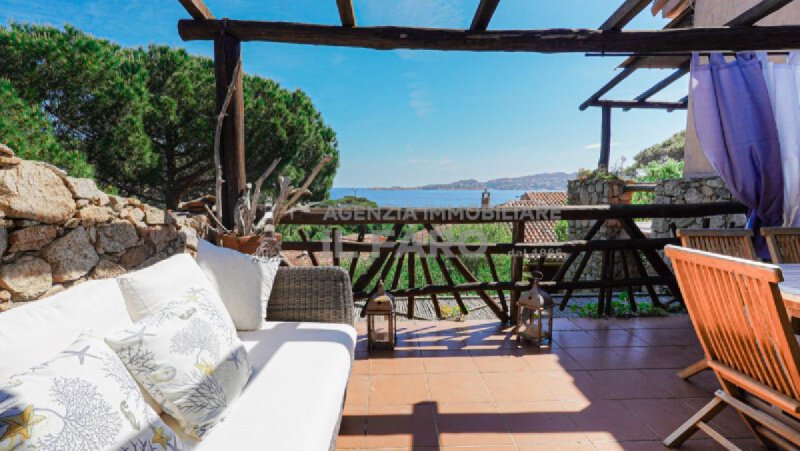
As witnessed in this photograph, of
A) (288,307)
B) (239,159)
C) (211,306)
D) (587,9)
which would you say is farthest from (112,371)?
(587,9)

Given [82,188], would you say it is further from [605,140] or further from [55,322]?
[605,140]

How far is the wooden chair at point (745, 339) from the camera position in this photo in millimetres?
1128

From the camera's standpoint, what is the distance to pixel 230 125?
2365mm

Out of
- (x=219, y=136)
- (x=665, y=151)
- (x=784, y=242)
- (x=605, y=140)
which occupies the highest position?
(x=665, y=151)

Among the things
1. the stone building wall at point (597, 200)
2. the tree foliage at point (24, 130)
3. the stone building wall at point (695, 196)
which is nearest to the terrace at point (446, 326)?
the stone building wall at point (695, 196)

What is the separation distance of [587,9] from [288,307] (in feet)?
10.4

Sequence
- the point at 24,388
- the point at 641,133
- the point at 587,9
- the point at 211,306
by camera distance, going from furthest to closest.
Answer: the point at 641,133 < the point at 587,9 < the point at 211,306 < the point at 24,388

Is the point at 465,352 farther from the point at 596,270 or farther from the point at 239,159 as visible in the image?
the point at 596,270

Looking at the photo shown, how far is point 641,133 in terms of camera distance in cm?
1870

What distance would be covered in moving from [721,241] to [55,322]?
3251mm

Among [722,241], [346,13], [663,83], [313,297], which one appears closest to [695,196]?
[663,83]

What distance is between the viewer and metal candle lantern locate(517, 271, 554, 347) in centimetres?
236

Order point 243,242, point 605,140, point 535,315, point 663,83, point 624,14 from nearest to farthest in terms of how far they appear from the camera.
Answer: point 243,242 < point 624,14 < point 535,315 < point 663,83 < point 605,140

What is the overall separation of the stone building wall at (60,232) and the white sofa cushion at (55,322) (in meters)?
0.49
